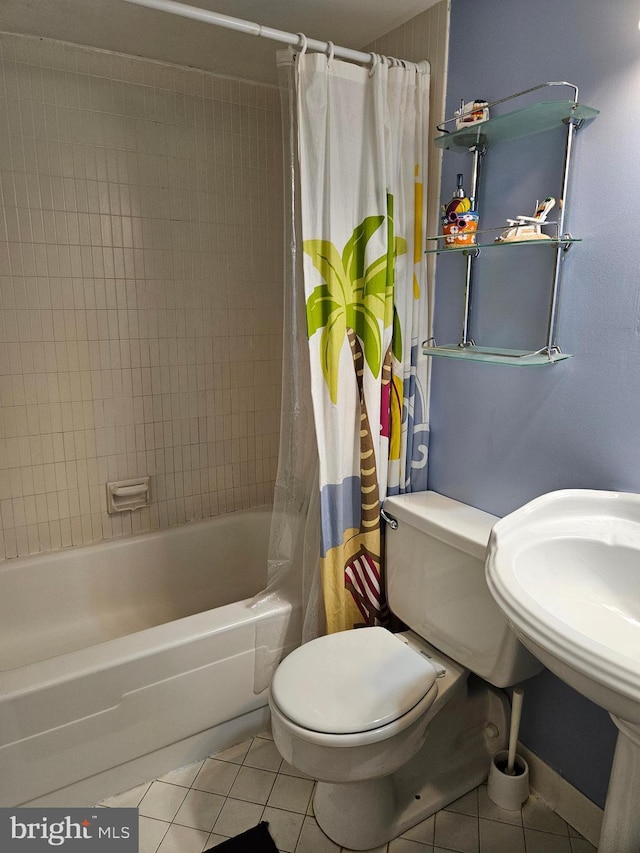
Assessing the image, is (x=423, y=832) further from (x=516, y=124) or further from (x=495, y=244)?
(x=516, y=124)

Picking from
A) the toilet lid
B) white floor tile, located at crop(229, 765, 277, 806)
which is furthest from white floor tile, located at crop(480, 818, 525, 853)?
white floor tile, located at crop(229, 765, 277, 806)

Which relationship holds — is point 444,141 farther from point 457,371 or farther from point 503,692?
point 503,692

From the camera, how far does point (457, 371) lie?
184cm

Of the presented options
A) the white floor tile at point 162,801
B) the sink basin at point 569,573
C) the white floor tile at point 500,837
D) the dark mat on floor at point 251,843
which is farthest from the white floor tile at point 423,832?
the sink basin at point 569,573

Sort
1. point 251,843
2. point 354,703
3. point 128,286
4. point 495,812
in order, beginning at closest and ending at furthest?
1. point 354,703
2. point 251,843
3. point 495,812
4. point 128,286

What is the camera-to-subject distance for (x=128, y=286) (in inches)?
87.7

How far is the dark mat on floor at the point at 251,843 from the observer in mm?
1555

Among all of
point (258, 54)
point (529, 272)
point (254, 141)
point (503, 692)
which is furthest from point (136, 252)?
point (503, 692)

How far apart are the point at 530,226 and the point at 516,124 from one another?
0.27m

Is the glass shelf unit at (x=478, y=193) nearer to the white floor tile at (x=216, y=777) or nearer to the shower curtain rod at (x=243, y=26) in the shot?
the shower curtain rod at (x=243, y=26)

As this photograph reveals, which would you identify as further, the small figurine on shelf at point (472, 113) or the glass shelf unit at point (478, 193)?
the small figurine on shelf at point (472, 113)


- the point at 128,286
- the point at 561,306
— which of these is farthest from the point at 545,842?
the point at 128,286

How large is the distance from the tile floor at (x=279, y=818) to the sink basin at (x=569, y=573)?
847 mm

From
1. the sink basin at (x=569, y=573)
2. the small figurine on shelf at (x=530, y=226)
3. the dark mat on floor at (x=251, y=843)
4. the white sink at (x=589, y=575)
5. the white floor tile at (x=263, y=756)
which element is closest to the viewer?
the sink basin at (x=569, y=573)
